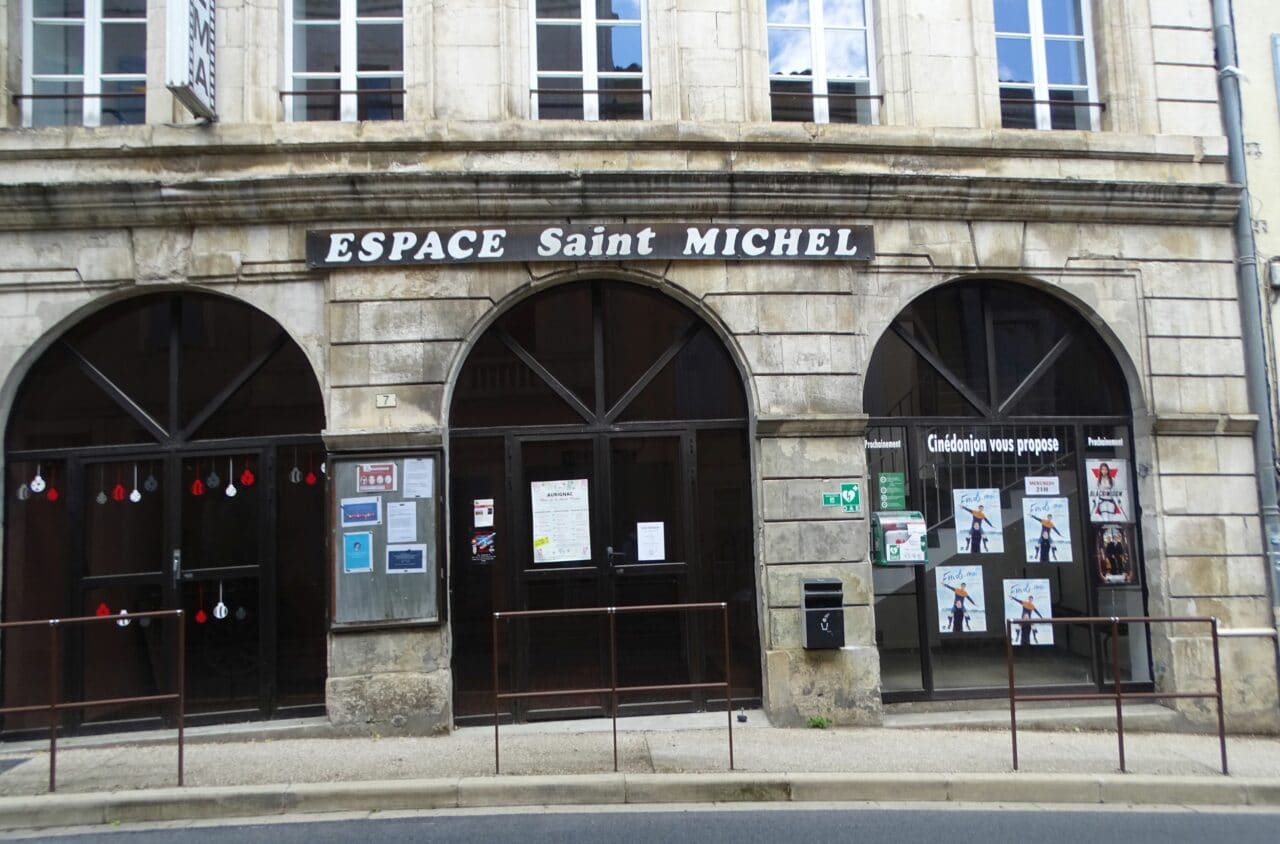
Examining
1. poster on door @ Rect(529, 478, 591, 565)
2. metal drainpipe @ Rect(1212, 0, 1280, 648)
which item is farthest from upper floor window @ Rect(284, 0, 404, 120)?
A: metal drainpipe @ Rect(1212, 0, 1280, 648)

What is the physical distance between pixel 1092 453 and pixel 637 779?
574 cm

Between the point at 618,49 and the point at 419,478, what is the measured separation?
4.68 meters

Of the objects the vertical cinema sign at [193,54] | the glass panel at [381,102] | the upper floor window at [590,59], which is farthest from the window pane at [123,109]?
the upper floor window at [590,59]

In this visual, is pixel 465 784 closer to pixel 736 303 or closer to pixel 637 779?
pixel 637 779

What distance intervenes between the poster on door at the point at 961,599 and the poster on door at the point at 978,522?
25 cm

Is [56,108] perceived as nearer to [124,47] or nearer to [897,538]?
[124,47]

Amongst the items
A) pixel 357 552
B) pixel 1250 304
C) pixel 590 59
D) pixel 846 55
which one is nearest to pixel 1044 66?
pixel 846 55

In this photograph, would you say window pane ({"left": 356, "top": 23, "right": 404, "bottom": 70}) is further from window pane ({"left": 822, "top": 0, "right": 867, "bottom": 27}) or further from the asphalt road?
the asphalt road

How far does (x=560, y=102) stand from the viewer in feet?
28.0

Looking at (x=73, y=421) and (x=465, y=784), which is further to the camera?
(x=73, y=421)

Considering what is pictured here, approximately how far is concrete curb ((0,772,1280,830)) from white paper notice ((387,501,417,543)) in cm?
219

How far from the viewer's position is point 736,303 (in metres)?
8.18

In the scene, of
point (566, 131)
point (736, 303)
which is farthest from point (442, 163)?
point (736, 303)

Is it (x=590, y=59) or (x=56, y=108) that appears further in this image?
(x=590, y=59)
